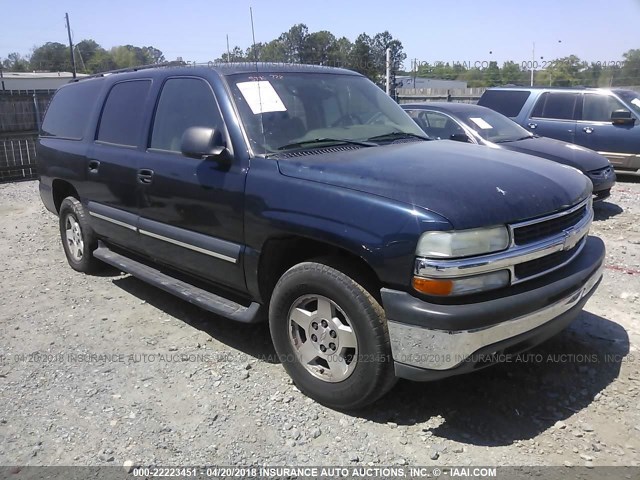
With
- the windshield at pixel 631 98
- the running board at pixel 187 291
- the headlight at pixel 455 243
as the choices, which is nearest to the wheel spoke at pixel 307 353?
the running board at pixel 187 291

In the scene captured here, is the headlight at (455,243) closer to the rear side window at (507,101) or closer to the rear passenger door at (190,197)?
the rear passenger door at (190,197)

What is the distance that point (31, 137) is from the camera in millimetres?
12852

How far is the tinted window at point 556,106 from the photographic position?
10.2 metres

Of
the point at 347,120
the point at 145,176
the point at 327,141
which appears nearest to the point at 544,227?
the point at 327,141

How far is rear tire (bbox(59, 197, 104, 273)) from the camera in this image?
5406 mm

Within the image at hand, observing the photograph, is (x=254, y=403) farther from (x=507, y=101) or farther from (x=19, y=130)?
(x=19, y=130)

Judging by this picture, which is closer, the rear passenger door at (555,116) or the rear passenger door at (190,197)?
the rear passenger door at (190,197)

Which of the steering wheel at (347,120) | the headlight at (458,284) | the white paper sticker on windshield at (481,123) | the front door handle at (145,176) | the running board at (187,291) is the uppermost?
the steering wheel at (347,120)

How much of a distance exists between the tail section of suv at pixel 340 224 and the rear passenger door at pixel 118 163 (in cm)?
2

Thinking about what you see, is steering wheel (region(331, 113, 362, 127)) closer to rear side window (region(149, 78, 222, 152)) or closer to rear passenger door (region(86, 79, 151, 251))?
rear side window (region(149, 78, 222, 152))

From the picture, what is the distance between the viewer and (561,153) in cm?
770

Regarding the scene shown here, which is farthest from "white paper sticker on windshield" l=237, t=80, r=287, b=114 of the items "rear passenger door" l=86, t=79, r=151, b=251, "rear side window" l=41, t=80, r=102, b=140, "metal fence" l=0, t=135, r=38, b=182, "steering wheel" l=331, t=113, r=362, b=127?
"metal fence" l=0, t=135, r=38, b=182

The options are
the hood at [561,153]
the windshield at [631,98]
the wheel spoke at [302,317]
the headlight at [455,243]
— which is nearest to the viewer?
the headlight at [455,243]

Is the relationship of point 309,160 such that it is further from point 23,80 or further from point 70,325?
point 23,80
